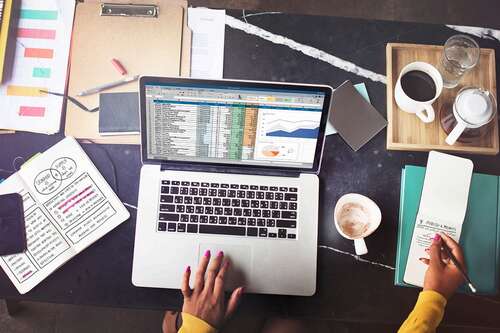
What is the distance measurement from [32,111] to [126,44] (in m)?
0.25

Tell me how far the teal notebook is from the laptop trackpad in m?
0.30

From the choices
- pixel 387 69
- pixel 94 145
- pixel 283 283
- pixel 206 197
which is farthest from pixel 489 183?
pixel 94 145

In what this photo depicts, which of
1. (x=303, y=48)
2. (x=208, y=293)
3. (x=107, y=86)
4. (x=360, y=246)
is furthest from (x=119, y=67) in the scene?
(x=360, y=246)

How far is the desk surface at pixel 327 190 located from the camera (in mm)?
884

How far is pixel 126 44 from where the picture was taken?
0.99 m

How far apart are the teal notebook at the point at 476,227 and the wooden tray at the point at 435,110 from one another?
0.06 metres

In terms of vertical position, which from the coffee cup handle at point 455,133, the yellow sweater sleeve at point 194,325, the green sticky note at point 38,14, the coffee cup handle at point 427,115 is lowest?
the yellow sweater sleeve at point 194,325

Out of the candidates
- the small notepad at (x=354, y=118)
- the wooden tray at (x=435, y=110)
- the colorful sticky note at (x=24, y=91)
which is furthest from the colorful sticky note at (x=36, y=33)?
the wooden tray at (x=435, y=110)

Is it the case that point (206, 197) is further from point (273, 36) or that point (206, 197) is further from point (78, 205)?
point (273, 36)

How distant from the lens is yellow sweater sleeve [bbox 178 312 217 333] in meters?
0.87

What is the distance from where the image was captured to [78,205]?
0.91 meters

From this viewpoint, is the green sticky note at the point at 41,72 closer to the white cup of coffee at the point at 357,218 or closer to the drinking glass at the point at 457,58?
the white cup of coffee at the point at 357,218

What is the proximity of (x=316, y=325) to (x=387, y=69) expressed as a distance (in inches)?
33.9

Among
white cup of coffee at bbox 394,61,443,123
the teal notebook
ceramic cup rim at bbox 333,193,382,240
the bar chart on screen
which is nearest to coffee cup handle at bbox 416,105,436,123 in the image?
white cup of coffee at bbox 394,61,443,123
